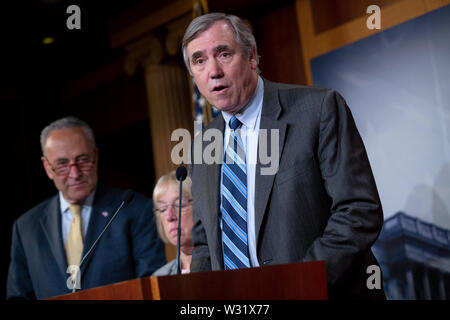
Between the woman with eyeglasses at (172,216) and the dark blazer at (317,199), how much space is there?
133 centimetres

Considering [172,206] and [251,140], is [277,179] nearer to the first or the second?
[251,140]

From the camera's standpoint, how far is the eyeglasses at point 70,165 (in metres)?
3.76

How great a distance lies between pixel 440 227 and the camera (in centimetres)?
474

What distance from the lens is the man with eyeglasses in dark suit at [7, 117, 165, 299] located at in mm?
3535

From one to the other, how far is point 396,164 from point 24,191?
6371 mm

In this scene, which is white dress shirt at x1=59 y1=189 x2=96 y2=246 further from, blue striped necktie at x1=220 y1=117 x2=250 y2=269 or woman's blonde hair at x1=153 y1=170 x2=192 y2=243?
blue striped necktie at x1=220 y1=117 x2=250 y2=269

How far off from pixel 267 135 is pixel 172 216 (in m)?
1.57

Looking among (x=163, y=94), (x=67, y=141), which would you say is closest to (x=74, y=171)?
(x=67, y=141)

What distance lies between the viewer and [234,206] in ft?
7.05

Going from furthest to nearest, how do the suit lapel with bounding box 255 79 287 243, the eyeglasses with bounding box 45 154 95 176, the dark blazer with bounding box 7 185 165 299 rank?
the eyeglasses with bounding box 45 154 95 176 < the dark blazer with bounding box 7 185 165 299 < the suit lapel with bounding box 255 79 287 243

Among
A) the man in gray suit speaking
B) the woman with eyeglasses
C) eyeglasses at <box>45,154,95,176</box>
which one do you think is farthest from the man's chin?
the man in gray suit speaking

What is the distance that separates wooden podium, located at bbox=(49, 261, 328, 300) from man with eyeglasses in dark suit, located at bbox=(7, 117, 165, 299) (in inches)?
80.6

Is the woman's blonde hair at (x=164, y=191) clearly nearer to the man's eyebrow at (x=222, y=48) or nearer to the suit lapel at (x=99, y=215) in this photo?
the suit lapel at (x=99, y=215)
